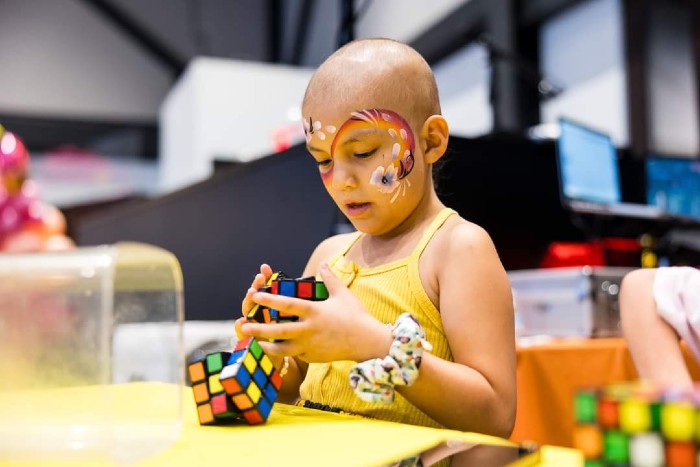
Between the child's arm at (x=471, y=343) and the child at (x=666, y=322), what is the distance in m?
0.23

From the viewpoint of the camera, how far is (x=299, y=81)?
549 centimetres

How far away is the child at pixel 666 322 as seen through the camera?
36.8 inches

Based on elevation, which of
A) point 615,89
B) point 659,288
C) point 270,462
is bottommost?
point 270,462

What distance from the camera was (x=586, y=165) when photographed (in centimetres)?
253

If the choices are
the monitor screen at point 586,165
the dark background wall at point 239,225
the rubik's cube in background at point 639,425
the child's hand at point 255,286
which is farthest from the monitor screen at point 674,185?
the rubik's cube in background at point 639,425

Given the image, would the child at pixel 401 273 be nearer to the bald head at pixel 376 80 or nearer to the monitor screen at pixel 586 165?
the bald head at pixel 376 80

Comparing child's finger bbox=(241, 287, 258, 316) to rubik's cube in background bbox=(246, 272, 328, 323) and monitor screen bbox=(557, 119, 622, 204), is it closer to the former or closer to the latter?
rubik's cube in background bbox=(246, 272, 328, 323)

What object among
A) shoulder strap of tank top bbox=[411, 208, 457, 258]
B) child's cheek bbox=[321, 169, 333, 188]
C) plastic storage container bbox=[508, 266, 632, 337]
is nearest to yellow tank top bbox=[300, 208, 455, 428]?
shoulder strap of tank top bbox=[411, 208, 457, 258]

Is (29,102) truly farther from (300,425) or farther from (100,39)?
(300,425)

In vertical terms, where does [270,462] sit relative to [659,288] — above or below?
below

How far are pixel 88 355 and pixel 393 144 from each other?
45 cm

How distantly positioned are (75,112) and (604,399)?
7532mm

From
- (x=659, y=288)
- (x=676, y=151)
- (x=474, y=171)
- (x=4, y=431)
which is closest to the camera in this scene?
(x=4, y=431)

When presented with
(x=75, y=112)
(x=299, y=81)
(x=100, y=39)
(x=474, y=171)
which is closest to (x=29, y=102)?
(x=75, y=112)
